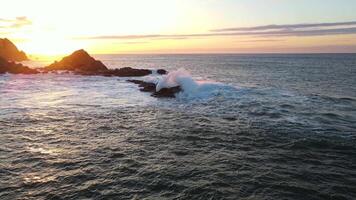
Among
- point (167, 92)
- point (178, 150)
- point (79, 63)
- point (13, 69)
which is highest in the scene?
point (79, 63)

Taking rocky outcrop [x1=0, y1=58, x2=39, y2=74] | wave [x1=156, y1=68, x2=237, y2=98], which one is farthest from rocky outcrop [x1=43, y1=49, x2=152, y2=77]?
wave [x1=156, y1=68, x2=237, y2=98]

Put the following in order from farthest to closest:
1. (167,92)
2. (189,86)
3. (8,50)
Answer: (8,50)
(189,86)
(167,92)

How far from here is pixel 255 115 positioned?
2748 centimetres

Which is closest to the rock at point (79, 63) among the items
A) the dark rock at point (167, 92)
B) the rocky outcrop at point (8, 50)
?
the dark rock at point (167, 92)

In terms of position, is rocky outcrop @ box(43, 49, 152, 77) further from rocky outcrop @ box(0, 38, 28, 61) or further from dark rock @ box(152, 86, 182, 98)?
rocky outcrop @ box(0, 38, 28, 61)

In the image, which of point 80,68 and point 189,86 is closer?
point 189,86

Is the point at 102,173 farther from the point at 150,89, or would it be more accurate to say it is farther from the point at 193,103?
the point at 150,89

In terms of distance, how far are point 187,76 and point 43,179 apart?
31666mm

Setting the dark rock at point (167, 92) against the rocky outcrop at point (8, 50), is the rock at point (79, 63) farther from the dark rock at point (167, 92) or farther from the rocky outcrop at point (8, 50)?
the rocky outcrop at point (8, 50)

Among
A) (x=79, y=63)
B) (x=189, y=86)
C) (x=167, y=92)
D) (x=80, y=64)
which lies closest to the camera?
(x=167, y=92)

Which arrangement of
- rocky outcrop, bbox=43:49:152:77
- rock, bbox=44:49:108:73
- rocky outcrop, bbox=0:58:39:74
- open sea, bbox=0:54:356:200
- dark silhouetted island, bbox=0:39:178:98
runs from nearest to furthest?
open sea, bbox=0:54:356:200, dark silhouetted island, bbox=0:39:178:98, rocky outcrop, bbox=0:58:39:74, rocky outcrop, bbox=43:49:152:77, rock, bbox=44:49:108:73

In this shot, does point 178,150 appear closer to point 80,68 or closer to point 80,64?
point 80,68

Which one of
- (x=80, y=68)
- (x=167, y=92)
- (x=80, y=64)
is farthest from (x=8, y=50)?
(x=167, y=92)

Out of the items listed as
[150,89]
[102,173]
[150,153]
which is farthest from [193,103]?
[102,173]
